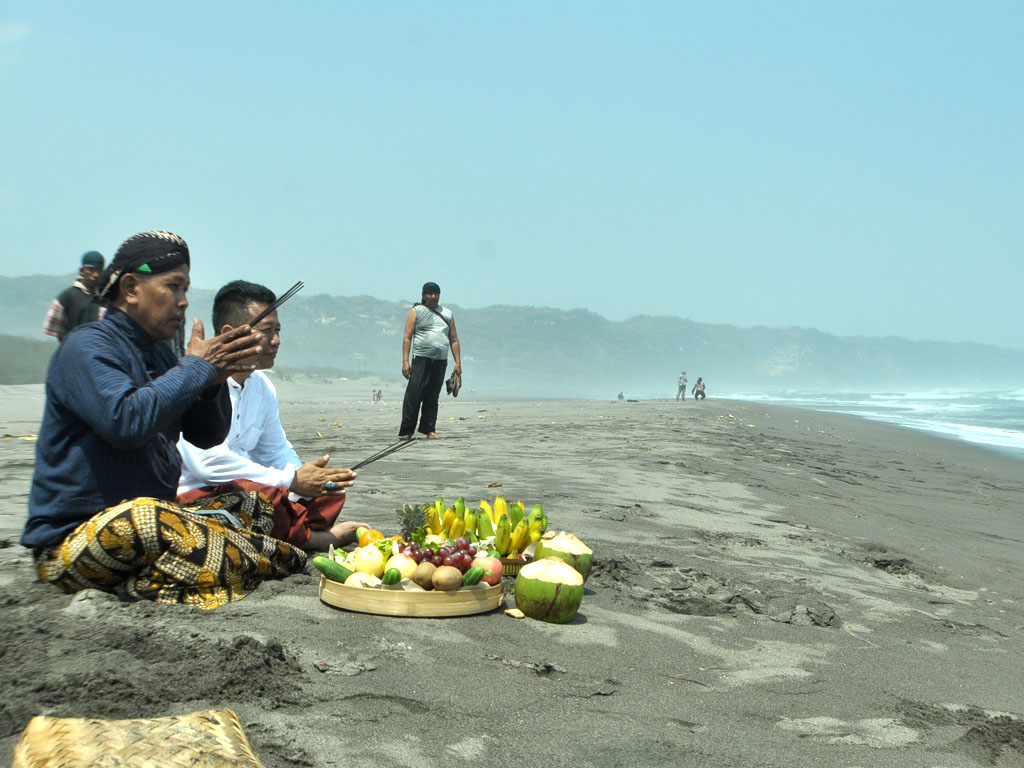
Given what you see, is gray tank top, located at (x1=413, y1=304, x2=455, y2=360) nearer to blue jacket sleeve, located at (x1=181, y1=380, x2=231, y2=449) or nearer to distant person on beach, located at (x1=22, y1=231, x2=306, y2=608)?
blue jacket sleeve, located at (x1=181, y1=380, x2=231, y2=449)

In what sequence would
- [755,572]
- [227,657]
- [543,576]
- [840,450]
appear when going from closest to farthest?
[227,657] < [543,576] < [755,572] < [840,450]

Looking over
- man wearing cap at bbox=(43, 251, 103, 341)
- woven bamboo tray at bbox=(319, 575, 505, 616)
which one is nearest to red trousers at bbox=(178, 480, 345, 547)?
woven bamboo tray at bbox=(319, 575, 505, 616)

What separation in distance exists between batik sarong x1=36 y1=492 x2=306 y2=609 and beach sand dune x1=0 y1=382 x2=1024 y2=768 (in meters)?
0.10

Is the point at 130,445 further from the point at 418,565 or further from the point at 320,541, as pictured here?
the point at 320,541

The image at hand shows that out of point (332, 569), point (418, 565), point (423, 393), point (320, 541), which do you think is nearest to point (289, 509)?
point (320, 541)

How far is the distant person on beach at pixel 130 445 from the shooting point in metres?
3.08

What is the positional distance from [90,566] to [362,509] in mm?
2739

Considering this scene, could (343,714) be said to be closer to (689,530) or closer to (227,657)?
(227,657)

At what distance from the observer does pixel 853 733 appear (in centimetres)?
281

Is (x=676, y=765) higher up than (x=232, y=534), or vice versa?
(x=232, y=534)

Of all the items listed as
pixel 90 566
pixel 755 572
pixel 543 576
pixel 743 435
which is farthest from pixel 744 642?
pixel 743 435

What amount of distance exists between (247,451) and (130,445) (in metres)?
1.52

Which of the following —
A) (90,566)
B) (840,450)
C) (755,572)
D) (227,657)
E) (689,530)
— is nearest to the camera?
(227,657)

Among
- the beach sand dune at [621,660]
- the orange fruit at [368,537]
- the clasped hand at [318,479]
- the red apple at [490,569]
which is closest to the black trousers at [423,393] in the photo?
the beach sand dune at [621,660]
